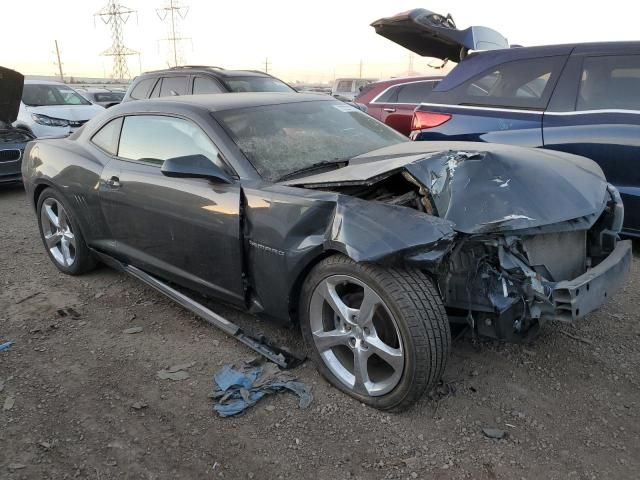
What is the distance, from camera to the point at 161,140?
3479 millimetres

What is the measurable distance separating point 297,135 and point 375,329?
1388 mm

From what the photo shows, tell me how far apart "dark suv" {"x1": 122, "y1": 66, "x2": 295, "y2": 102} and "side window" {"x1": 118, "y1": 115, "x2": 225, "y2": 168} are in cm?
453

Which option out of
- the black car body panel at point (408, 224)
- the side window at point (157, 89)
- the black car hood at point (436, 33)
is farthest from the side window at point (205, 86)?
the black car body panel at point (408, 224)

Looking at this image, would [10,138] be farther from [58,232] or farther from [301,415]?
[301,415]

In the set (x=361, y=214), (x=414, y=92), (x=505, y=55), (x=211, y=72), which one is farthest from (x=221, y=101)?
(x=211, y=72)

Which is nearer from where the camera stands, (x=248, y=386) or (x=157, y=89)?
(x=248, y=386)

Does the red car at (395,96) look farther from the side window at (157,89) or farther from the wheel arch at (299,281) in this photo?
the wheel arch at (299,281)

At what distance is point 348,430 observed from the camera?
2.43 m

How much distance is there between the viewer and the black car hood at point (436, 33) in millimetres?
5023

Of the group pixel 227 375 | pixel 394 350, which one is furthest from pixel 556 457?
pixel 227 375

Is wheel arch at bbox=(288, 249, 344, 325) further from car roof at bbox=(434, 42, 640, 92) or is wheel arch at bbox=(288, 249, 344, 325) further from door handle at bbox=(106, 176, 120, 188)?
car roof at bbox=(434, 42, 640, 92)

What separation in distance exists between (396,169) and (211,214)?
1114mm

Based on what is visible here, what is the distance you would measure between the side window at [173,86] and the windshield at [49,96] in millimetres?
3143

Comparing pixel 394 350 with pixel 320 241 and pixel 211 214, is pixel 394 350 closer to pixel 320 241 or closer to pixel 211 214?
pixel 320 241
